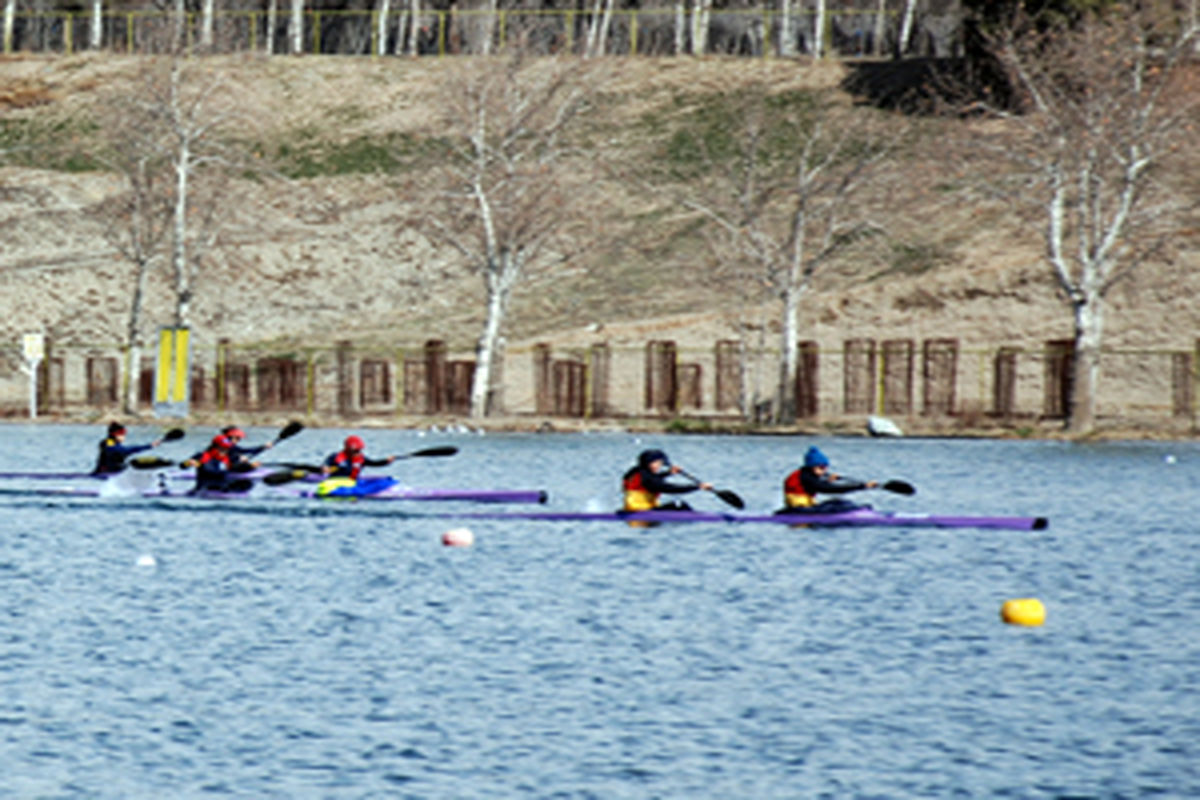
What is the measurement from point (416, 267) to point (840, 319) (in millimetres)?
27981

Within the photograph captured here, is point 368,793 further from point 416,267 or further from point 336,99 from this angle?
point 336,99

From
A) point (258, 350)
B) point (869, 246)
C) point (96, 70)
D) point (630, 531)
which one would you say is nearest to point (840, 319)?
point (869, 246)

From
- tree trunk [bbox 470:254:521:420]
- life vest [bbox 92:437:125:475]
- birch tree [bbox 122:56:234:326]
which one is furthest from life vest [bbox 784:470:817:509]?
birch tree [bbox 122:56:234:326]

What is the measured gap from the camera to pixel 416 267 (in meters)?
95.2

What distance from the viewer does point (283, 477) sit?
35.2m

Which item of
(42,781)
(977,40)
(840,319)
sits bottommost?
(42,781)

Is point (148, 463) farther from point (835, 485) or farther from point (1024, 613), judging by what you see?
point (1024, 613)

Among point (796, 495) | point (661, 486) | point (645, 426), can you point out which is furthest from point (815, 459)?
point (645, 426)

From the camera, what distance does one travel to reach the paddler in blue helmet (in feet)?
96.6

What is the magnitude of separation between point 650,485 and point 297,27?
8629cm

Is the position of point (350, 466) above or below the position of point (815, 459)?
below

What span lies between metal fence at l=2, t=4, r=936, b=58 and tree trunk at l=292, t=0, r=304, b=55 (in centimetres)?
10

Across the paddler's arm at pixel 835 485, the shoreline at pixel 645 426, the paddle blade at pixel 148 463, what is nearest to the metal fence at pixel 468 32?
the shoreline at pixel 645 426

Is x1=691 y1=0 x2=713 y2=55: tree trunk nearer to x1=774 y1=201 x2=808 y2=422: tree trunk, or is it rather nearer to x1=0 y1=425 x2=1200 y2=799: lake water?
x1=774 y1=201 x2=808 y2=422: tree trunk
